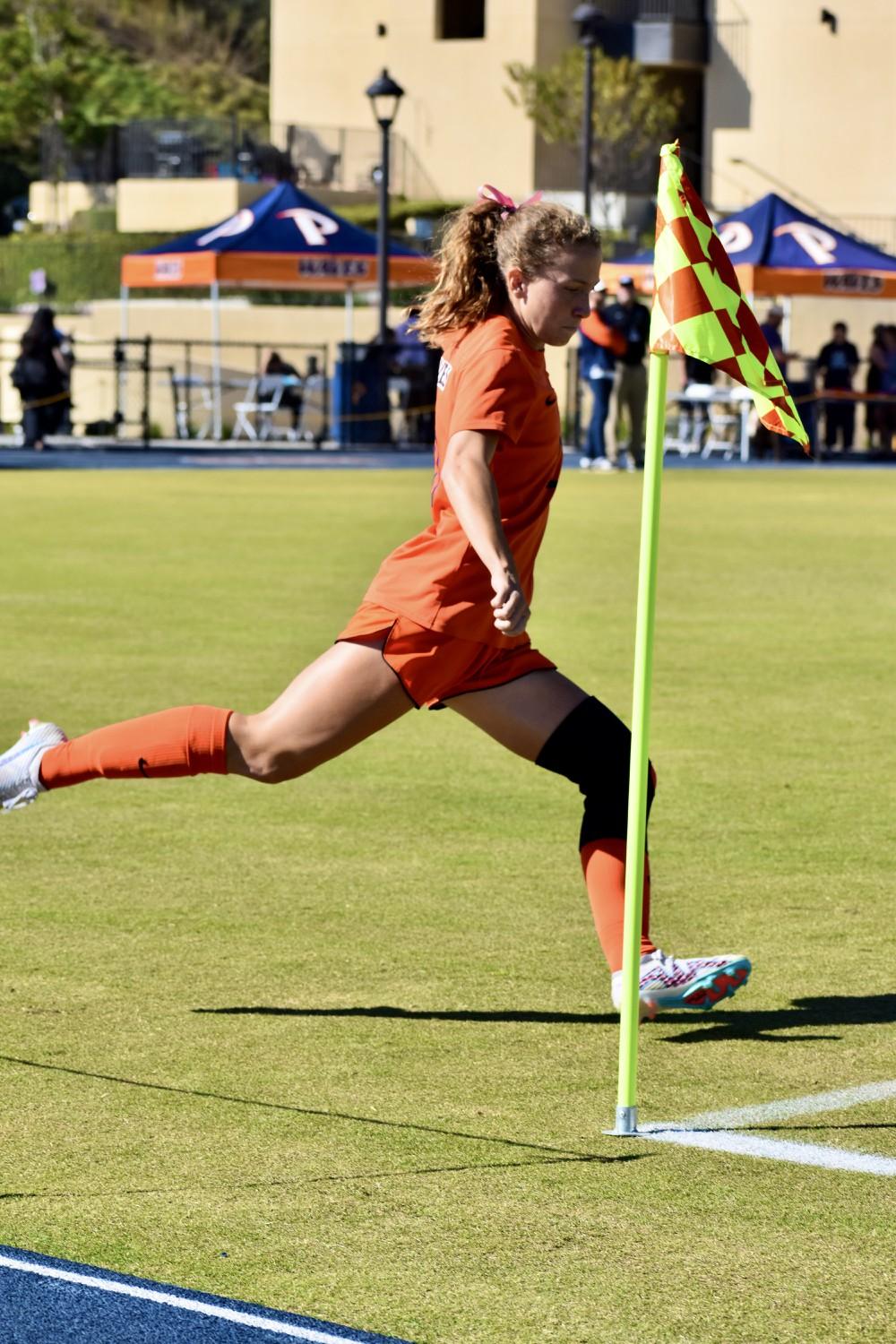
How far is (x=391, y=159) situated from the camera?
203 ft

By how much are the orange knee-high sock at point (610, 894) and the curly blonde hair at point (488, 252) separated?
128cm

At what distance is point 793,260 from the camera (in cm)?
3189

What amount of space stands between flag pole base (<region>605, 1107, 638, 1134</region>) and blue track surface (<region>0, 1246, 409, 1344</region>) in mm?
1164

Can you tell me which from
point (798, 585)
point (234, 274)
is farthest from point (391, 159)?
point (798, 585)

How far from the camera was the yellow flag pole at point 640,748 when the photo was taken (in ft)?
15.6

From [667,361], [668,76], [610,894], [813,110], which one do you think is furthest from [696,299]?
[668,76]

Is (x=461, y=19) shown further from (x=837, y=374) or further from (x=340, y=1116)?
(x=340, y=1116)

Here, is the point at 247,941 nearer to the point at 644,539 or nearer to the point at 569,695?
the point at 569,695

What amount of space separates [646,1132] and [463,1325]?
3.67ft

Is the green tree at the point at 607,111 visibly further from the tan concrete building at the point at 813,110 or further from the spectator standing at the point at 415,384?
the spectator standing at the point at 415,384

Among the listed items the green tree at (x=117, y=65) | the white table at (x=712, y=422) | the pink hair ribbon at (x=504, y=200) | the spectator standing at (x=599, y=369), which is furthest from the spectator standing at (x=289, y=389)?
the pink hair ribbon at (x=504, y=200)

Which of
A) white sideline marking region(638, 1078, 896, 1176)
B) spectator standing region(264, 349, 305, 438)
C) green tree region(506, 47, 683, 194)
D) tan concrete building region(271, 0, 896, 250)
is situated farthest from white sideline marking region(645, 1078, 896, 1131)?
green tree region(506, 47, 683, 194)

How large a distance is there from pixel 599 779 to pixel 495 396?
1015 mm

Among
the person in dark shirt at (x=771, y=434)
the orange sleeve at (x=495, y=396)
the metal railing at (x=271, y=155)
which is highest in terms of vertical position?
the metal railing at (x=271, y=155)
